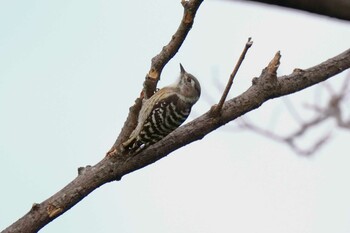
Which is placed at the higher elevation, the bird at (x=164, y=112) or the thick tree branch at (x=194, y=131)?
the bird at (x=164, y=112)

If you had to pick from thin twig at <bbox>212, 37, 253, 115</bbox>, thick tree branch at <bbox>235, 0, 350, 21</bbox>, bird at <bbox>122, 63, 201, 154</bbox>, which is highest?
bird at <bbox>122, 63, 201, 154</bbox>

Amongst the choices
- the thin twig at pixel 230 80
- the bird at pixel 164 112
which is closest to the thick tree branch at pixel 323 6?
the thin twig at pixel 230 80

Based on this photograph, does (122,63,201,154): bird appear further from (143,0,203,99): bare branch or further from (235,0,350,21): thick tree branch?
(235,0,350,21): thick tree branch

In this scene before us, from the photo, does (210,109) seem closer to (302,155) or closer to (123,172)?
(123,172)

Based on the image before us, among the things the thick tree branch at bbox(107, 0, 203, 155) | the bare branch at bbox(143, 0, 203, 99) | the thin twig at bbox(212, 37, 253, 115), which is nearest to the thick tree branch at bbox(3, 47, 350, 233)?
the thin twig at bbox(212, 37, 253, 115)

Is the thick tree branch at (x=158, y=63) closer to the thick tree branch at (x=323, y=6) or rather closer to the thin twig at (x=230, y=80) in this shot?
the thin twig at (x=230, y=80)

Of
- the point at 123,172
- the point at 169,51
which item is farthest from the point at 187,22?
the point at 123,172

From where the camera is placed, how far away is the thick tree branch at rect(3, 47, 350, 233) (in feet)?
14.3

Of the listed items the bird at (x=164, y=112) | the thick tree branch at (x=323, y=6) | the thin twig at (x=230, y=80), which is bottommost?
the thick tree branch at (x=323, y=6)

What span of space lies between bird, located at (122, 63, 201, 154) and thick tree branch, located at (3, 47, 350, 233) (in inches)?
4.8

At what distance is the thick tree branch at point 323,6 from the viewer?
76 centimetres

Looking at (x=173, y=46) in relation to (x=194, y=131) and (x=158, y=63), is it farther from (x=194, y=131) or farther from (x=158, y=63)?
(x=194, y=131)

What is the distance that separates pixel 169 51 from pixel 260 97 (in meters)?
0.82

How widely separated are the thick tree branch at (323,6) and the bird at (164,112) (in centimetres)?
404
